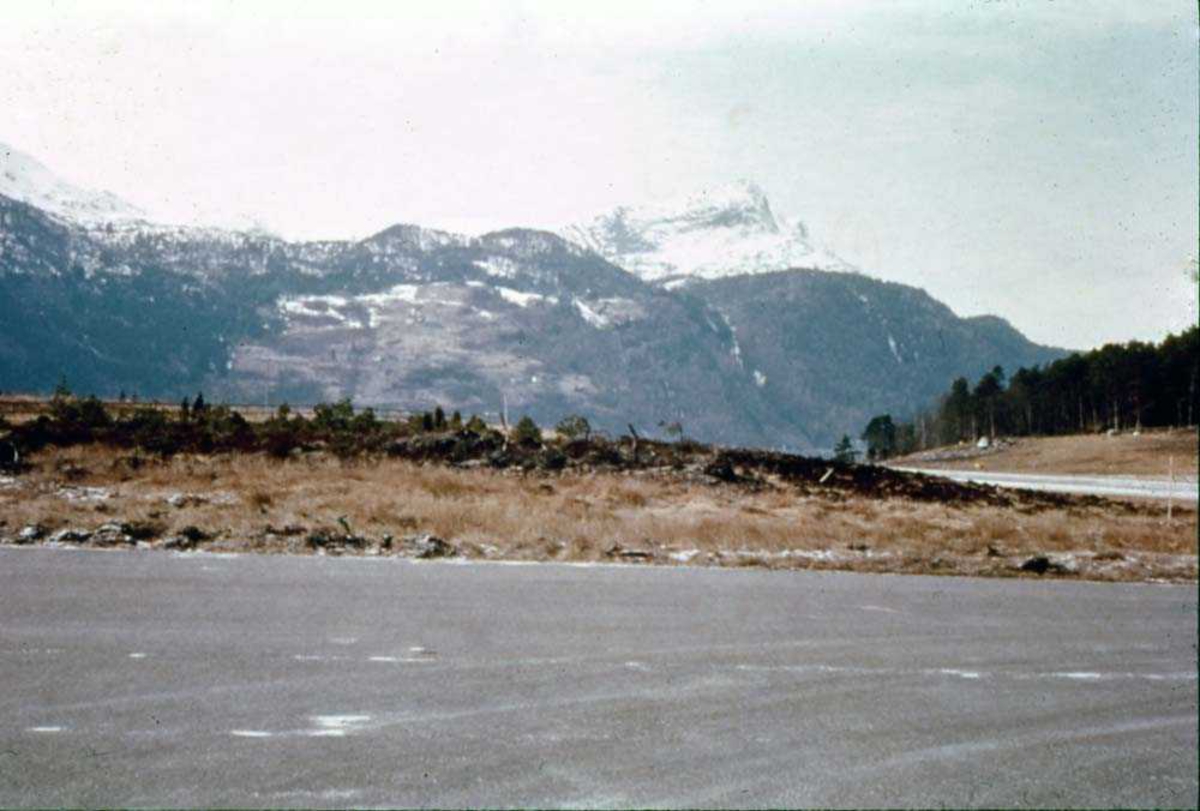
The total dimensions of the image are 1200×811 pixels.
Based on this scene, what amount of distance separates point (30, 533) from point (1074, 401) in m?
89.3

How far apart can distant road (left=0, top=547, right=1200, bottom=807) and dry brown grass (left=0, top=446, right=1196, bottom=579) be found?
4467mm

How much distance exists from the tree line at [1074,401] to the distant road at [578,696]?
31.2 ft

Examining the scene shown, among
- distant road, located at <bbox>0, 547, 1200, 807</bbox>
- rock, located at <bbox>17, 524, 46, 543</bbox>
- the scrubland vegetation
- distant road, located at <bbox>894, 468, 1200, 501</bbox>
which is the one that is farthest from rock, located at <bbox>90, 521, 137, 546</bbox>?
distant road, located at <bbox>894, 468, 1200, 501</bbox>

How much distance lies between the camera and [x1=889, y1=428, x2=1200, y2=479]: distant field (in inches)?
1297

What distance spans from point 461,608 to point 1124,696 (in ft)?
22.1

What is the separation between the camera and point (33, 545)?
1855cm

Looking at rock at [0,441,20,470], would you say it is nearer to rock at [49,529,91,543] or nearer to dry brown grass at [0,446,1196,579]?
dry brown grass at [0,446,1196,579]

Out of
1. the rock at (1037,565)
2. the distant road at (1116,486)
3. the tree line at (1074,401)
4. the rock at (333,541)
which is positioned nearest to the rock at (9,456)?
the rock at (333,541)

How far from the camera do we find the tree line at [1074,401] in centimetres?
4309

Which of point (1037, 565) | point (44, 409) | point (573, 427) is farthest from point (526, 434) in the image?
point (44, 409)

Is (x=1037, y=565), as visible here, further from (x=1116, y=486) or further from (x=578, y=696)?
(x=1116, y=486)

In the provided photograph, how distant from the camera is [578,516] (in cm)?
2391

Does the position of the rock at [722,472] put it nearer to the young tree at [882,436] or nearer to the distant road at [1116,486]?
the distant road at [1116,486]

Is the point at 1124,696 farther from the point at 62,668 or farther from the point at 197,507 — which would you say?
the point at 197,507
